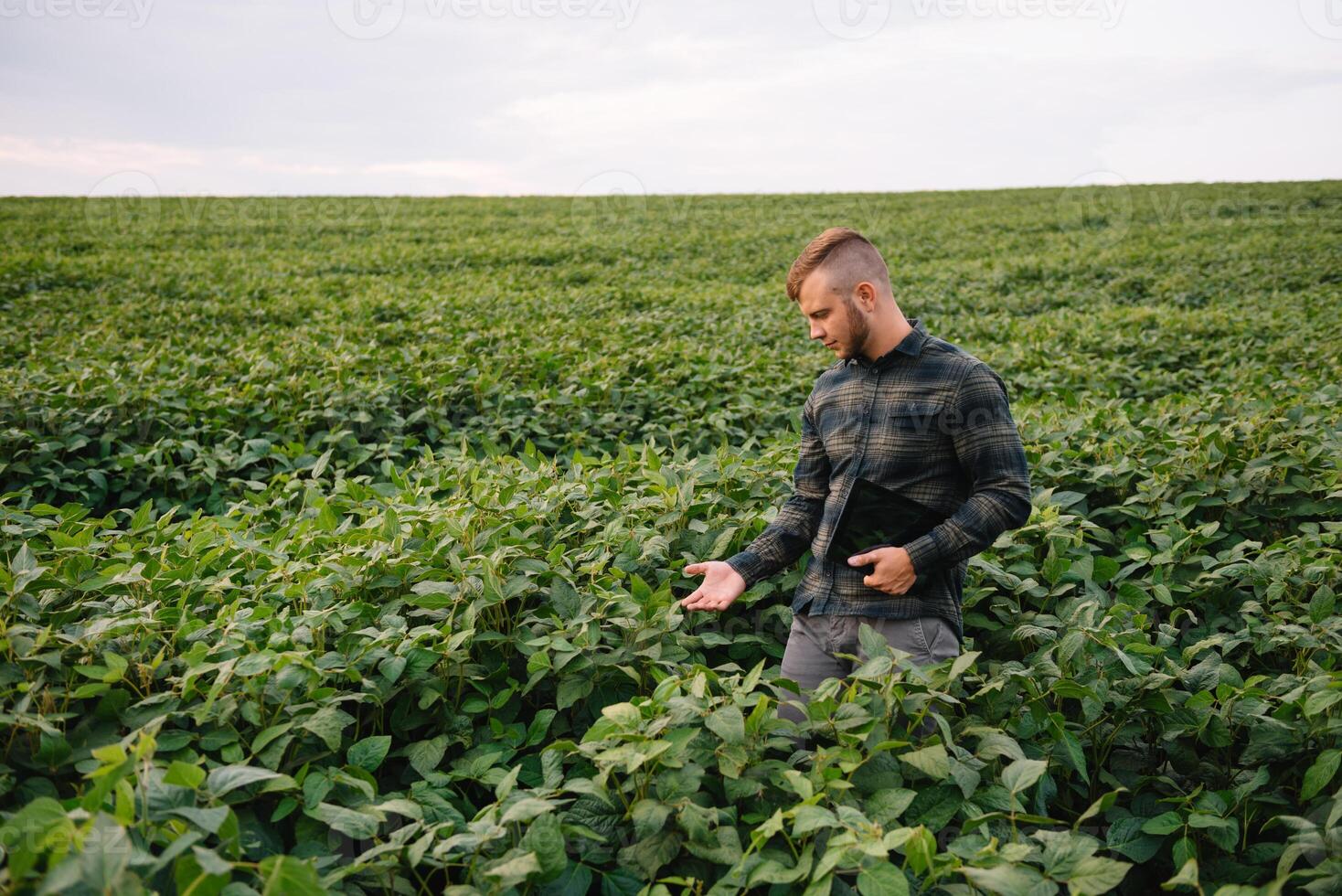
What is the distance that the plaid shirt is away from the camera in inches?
92.4

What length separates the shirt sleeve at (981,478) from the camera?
91.5 inches

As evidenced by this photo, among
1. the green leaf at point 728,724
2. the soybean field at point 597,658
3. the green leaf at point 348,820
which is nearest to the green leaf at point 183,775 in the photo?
the soybean field at point 597,658

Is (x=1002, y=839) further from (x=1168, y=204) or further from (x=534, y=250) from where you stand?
(x=1168, y=204)

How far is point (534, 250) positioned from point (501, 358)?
11.4m

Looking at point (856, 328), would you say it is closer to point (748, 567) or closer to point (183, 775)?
point (748, 567)

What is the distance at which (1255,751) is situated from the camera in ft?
7.47

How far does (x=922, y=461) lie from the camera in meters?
2.47

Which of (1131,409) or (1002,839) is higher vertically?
(1131,409)

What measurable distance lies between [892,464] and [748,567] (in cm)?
60

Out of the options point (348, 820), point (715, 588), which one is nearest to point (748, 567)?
point (715, 588)

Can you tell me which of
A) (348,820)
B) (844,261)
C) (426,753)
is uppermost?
(844,261)

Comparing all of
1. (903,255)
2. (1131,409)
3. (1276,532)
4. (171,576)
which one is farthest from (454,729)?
(903,255)

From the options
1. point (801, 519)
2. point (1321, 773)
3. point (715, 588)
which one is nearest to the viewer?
point (1321, 773)

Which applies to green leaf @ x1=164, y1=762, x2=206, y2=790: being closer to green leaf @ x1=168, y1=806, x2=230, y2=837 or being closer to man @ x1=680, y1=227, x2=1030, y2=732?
green leaf @ x1=168, y1=806, x2=230, y2=837
